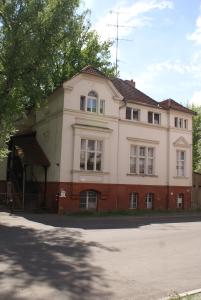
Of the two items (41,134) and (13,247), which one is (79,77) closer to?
(41,134)

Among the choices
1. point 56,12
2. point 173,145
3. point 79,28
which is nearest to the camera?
point 56,12

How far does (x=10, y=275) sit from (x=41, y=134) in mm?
23363

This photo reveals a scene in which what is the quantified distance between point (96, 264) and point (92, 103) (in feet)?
64.8

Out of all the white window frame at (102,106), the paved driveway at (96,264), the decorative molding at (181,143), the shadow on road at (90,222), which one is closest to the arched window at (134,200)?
the shadow on road at (90,222)

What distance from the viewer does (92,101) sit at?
29203mm

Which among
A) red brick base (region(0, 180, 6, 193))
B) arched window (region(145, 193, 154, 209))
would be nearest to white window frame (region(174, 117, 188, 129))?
arched window (region(145, 193, 154, 209))

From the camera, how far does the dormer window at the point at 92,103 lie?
28594 mm

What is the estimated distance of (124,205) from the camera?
30250mm

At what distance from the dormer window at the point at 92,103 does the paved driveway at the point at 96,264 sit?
12.8 meters

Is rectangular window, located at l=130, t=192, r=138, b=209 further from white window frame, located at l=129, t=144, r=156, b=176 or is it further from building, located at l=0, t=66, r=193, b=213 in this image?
white window frame, located at l=129, t=144, r=156, b=176

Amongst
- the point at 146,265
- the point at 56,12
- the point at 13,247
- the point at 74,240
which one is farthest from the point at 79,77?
the point at 146,265

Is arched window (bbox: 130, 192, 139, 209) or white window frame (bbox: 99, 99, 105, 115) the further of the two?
arched window (bbox: 130, 192, 139, 209)

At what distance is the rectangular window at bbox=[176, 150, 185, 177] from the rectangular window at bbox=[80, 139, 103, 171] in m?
8.23

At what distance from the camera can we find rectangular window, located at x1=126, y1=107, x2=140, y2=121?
1229 inches
